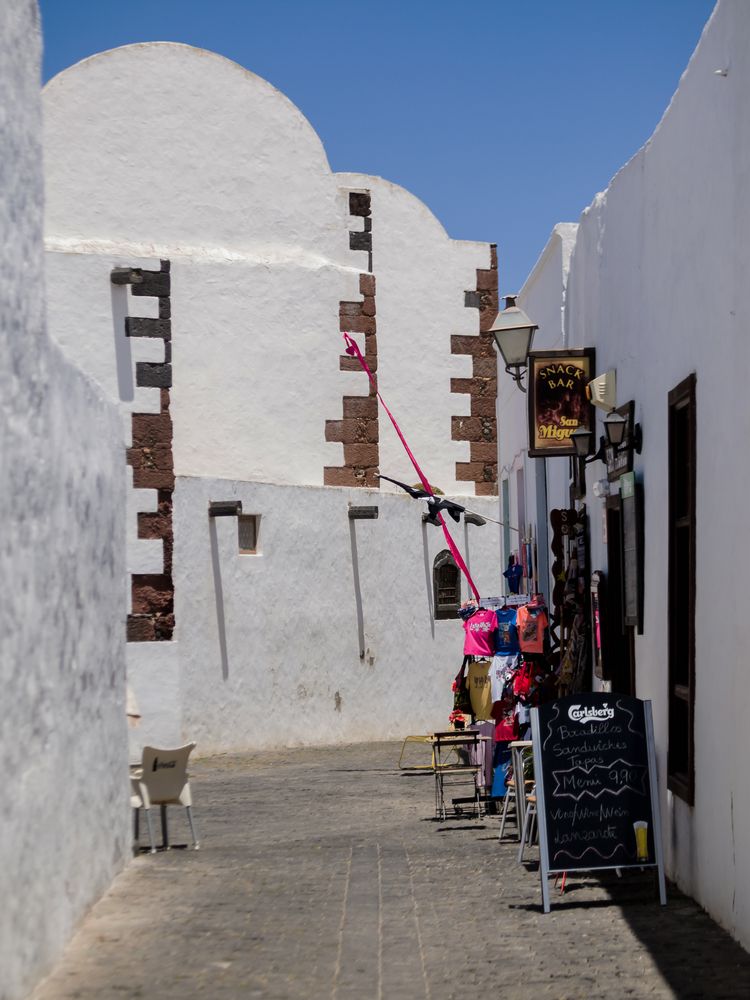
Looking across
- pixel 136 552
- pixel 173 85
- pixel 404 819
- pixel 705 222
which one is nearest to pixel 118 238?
pixel 173 85

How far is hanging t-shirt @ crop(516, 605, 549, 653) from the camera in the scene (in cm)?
1166

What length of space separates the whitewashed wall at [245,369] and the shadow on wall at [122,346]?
2cm

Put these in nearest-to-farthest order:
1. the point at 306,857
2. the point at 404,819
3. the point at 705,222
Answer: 1. the point at 705,222
2. the point at 306,857
3. the point at 404,819

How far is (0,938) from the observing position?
19.2 feet

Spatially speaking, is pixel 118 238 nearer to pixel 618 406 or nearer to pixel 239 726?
pixel 239 726

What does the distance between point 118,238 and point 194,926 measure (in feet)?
36.6

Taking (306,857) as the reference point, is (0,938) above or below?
above

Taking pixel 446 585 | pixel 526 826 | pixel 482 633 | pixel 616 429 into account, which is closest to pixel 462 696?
pixel 482 633

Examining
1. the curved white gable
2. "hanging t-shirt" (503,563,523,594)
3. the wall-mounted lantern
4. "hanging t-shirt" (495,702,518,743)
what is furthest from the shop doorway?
the curved white gable

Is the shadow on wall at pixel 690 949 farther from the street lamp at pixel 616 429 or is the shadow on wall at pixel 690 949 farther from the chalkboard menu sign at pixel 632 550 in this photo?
the street lamp at pixel 616 429

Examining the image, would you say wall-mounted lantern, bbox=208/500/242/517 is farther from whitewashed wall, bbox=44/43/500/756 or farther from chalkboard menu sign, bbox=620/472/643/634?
chalkboard menu sign, bbox=620/472/643/634

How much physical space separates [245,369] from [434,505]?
8.70 feet

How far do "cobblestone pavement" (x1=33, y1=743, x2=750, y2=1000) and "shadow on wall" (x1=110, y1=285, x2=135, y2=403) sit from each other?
6.18 m

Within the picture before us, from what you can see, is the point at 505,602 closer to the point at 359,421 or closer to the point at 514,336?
the point at 514,336
